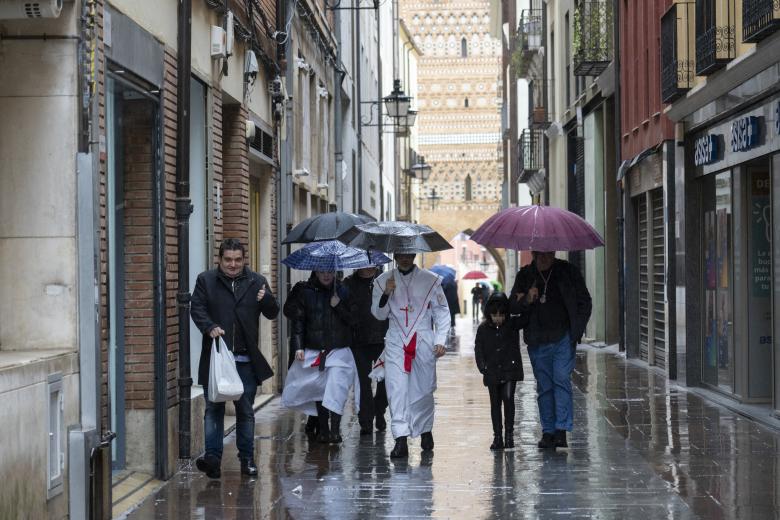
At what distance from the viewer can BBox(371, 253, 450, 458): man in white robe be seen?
10969 mm

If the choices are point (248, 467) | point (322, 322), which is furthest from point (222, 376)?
point (322, 322)

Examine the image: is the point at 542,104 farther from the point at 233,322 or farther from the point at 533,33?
the point at 233,322

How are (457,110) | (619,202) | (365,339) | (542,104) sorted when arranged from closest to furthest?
(365,339), (619,202), (542,104), (457,110)

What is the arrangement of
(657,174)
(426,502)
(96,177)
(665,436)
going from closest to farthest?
1. (96,177)
2. (426,502)
3. (665,436)
4. (657,174)

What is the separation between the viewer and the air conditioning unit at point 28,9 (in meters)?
7.14

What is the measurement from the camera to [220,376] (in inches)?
372

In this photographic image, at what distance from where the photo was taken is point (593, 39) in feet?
85.9

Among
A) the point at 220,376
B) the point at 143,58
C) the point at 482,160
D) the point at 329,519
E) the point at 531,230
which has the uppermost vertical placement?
the point at 482,160

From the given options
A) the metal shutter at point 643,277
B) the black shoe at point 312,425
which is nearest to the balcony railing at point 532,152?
the metal shutter at point 643,277

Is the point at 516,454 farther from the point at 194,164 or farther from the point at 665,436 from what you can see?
the point at 194,164

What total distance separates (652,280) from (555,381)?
1029 cm

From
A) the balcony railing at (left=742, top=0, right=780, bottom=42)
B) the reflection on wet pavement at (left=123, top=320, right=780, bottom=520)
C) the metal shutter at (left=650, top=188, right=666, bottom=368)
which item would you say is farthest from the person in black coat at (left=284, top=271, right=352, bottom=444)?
the metal shutter at (left=650, top=188, right=666, bottom=368)

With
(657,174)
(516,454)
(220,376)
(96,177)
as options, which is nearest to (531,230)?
(516,454)

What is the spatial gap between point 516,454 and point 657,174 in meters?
9.83
